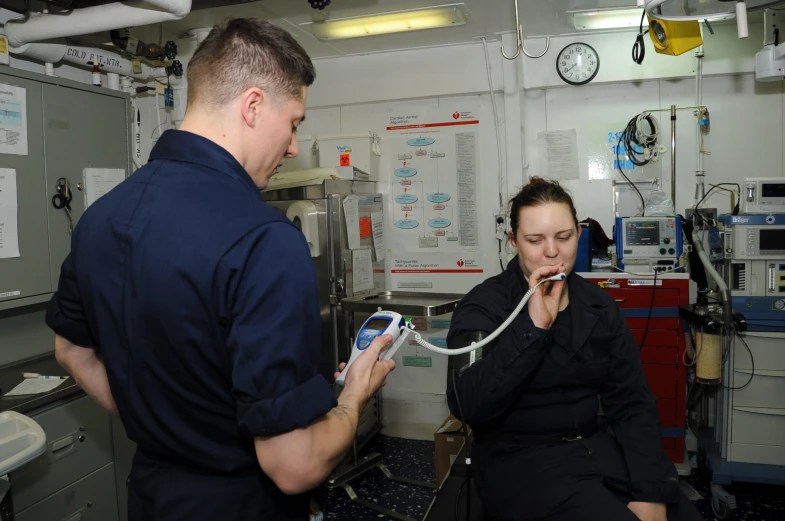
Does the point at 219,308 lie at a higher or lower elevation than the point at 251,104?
lower

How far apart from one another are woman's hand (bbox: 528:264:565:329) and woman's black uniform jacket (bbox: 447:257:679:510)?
0.09 ft

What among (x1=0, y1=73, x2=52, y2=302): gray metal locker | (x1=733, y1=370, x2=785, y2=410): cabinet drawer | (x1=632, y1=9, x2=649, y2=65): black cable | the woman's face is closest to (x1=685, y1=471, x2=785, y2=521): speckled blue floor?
(x1=733, y1=370, x2=785, y2=410): cabinet drawer

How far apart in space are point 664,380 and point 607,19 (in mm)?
2231

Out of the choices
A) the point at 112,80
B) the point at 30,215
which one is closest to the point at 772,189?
the point at 30,215

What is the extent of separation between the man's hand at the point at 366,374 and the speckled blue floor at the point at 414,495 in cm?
213

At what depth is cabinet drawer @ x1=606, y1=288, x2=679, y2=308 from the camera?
324 cm

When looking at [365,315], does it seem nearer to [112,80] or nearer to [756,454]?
[112,80]

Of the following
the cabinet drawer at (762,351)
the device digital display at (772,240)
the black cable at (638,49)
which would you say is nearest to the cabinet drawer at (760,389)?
the cabinet drawer at (762,351)

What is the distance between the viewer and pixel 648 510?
5.44 ft

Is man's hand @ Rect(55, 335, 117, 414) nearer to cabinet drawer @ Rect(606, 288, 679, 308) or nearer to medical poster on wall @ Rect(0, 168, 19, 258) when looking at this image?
medical poster on wall @ Rect(0, 168, 19, 258)

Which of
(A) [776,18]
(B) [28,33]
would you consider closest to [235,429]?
(B) [28,33]

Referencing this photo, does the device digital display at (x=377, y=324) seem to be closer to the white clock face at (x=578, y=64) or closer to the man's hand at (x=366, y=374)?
the man's hand at (x=366, y=374)

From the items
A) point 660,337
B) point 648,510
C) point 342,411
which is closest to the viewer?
point 342,411

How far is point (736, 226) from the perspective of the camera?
309 cm
